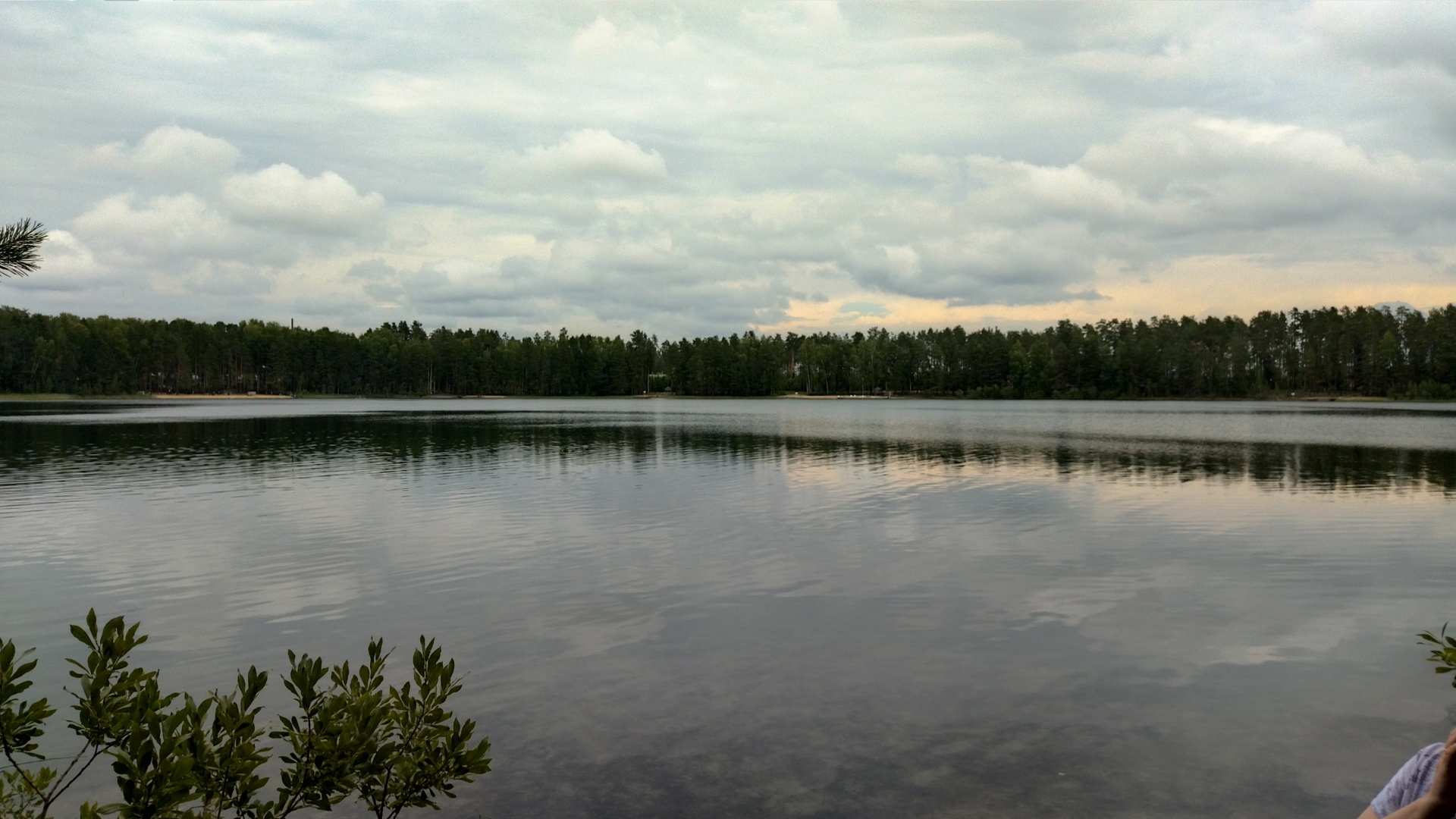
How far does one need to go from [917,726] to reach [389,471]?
135ft

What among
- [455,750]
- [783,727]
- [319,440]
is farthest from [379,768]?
[319,440]

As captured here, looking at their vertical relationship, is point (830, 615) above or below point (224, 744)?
below

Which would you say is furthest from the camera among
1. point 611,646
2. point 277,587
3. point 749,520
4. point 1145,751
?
point 749,520

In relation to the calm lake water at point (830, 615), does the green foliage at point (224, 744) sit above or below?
above

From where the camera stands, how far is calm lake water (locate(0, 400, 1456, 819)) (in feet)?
36.1

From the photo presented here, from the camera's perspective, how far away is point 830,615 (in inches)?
730

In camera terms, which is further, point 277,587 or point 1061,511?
point 1061,511

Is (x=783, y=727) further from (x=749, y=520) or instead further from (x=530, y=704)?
(x=749, y=520)

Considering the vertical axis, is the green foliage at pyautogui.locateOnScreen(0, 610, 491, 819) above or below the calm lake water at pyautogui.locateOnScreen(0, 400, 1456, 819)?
above

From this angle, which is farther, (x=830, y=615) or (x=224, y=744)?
(x=830, y=615)

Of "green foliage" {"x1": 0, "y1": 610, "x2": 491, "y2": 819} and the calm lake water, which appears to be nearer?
"green foliage" {"x1": 0, "y1": 610, "x2": 491, "y2": 819}

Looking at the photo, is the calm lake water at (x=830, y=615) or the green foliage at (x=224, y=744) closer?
the green foliage at (x=224, y=744)

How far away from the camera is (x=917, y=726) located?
487 inches

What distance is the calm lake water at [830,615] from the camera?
433 inches
